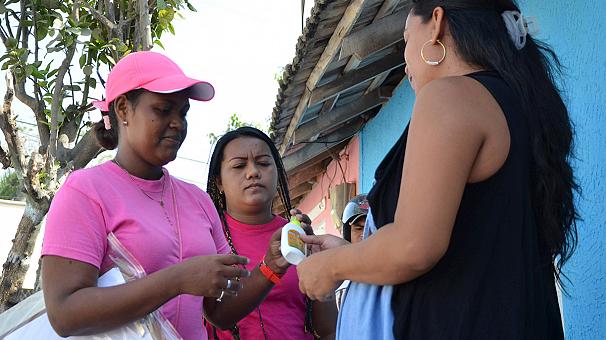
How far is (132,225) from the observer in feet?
7.16

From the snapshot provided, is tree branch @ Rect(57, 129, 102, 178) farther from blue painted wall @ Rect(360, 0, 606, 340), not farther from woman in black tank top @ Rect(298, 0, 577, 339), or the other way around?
woman in black tank top @ Rect(298, 0, 577, 339)

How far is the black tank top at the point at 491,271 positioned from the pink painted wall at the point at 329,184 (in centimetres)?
595

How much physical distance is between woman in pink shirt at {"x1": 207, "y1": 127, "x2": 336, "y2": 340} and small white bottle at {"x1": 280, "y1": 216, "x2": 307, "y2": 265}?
0.76m

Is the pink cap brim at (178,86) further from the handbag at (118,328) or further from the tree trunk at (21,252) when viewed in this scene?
the tree trunk at (21,252)

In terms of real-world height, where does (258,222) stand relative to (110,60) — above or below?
below

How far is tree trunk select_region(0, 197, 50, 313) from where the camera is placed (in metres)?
5.25

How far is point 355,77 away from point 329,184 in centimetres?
358

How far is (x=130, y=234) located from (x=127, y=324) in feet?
0.83

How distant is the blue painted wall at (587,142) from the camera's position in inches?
115

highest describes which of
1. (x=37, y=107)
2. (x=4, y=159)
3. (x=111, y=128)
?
(x=111, y=128)

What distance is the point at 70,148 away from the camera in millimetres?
5688

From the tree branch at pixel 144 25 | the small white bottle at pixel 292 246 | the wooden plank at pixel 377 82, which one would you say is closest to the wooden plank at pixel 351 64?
the wooden plank at pixel 377 82

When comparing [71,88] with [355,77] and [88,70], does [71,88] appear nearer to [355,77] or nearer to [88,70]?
[88,70]

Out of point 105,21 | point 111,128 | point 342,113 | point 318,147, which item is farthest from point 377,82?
point 111,128
